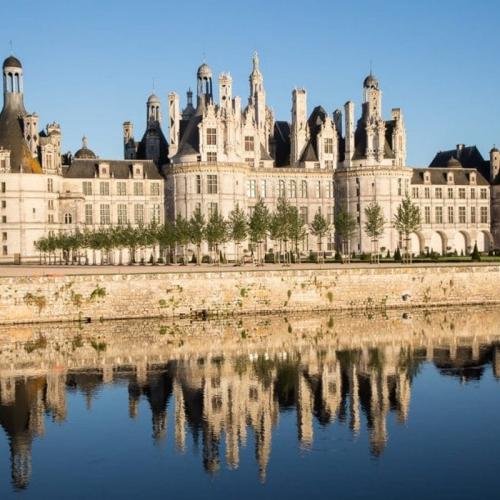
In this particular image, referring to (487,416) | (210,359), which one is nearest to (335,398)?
(487,416)

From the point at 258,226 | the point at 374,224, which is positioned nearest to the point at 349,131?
the point at 374,224

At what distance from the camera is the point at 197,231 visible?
83188 millimetres

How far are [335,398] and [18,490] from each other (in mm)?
15185

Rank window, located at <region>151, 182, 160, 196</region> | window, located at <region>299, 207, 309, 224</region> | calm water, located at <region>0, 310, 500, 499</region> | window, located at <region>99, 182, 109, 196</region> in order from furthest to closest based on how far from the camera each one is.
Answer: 1. window, located at <region>299, 207, 309, 224</region>
2. window, located at <region>151, 182, 160, 196</region>
3. window, located at <region>99, 182, 109, 196</region>
4. calm water, located at <region>0, 310, 500, 499</region>

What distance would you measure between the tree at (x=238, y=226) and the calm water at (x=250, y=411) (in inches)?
1100

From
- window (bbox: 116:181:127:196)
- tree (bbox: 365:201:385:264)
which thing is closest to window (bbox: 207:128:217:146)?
window (bbox: 116:181:127:196)

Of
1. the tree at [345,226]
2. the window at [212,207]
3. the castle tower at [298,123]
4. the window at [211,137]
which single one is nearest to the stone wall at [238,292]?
the tree at [345,226]

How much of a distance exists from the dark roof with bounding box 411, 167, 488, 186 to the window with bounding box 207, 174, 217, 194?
2481 centimetres

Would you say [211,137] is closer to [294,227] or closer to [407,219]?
[294,227]

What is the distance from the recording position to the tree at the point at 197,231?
273ft

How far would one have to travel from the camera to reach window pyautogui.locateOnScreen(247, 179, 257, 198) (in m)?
97.4

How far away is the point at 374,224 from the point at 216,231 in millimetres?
17308

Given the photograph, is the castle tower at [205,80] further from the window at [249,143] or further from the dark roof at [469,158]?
the dark roof at [469,158]

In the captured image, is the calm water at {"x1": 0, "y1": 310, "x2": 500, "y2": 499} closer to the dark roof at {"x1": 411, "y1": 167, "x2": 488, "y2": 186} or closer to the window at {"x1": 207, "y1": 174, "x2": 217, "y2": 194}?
the window at {"x1": 207, "y1": 174, "x2": 217, "y2": 194}
